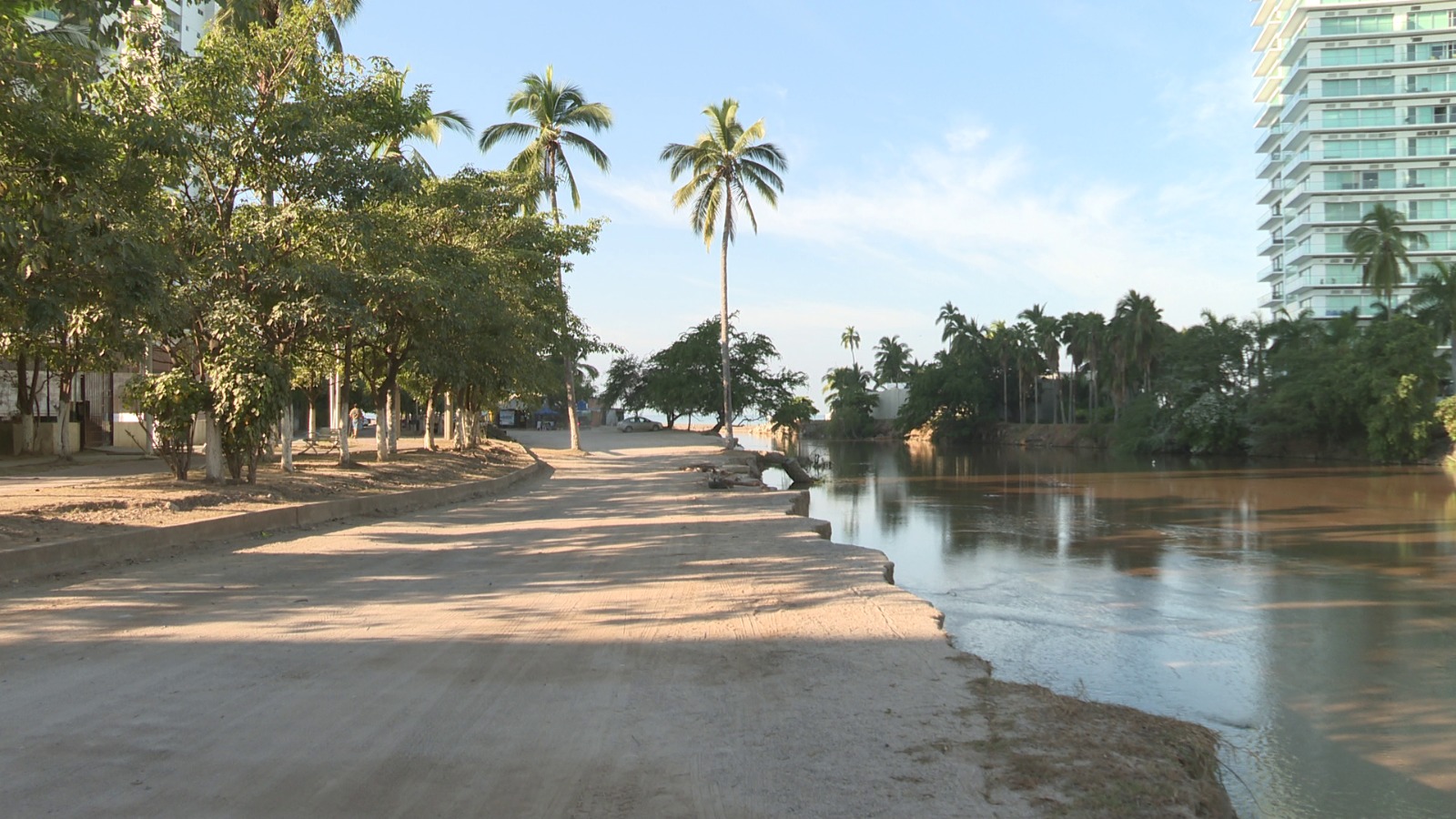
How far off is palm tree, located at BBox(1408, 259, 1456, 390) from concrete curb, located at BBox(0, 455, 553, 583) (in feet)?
190

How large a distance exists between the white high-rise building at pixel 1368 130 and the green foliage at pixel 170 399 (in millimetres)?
92335

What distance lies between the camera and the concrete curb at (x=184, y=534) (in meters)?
9.42

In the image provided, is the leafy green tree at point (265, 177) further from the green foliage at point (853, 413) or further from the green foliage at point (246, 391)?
the green foliage at point (853, 413)

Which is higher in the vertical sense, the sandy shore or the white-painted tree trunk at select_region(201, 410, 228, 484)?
the white-painted tree trunk at select_region(201, 410, 228, 484)

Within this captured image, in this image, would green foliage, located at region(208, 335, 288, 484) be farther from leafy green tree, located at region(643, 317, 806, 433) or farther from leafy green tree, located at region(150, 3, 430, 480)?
leafy green tree, located at region(643, 317, 806, 433)

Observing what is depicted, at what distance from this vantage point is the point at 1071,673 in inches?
365

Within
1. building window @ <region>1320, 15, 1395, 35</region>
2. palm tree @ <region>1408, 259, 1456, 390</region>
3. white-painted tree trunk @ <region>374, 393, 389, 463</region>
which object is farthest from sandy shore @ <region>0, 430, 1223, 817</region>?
building window @ <region>1320, 15, 1395, 35</region>

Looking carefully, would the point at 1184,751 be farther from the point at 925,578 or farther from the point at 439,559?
the point at 925,578

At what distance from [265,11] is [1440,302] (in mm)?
60442

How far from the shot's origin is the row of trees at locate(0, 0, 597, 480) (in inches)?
420

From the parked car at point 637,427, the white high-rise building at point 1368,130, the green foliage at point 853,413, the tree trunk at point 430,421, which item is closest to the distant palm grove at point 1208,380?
the green foliage at point 853,413

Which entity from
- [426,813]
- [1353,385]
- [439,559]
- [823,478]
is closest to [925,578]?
[439,559]

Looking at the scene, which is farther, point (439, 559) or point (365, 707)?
point (439, 559)

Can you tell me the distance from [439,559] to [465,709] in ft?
20.4
